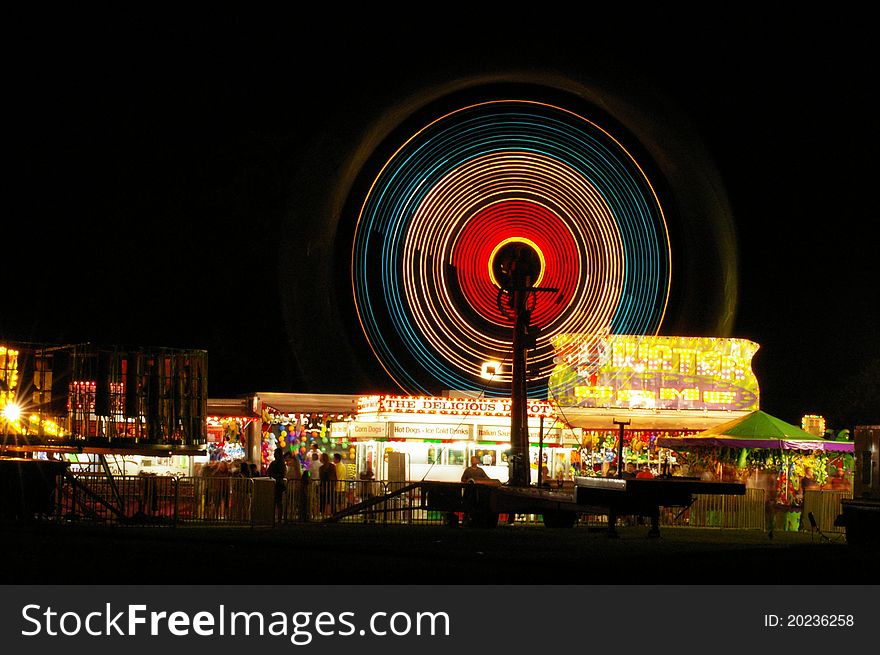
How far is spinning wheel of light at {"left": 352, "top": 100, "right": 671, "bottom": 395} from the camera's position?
133 ft

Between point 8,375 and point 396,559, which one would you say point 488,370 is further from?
point 396,559

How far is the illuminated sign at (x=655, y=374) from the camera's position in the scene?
38.4 metres

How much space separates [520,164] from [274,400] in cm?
1101

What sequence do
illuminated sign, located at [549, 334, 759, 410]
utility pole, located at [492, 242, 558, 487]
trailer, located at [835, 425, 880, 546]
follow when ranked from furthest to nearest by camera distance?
illuminated sign, located at [549, 334, 759, 410]
utility pole, located at [492, 242, 558, 487]
trailer, located at [835, 425, 880, 546]

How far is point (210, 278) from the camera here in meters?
56.6

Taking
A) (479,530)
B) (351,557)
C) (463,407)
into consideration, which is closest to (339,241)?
(463,407)

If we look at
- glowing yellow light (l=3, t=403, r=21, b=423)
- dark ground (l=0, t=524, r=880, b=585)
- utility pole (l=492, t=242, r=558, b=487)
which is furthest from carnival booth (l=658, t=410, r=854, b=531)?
glowing yellow light (l=3, t=403, r=21, b=423)

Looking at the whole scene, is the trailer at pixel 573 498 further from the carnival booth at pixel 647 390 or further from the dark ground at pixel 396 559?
the carnival booth at pixel 647 390

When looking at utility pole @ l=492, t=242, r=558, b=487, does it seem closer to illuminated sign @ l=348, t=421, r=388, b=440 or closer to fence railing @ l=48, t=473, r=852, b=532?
fence railing @ l=48, t=473, r=852, b=532

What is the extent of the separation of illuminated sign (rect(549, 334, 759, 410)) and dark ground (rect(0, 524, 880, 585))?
48.0 feet

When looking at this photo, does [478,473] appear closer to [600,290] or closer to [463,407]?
[463,407]

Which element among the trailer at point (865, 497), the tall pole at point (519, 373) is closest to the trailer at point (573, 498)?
the tall pole at point (519, 373)

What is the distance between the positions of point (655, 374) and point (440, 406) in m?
7.02

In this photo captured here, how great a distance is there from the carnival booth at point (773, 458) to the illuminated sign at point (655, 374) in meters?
3.24
